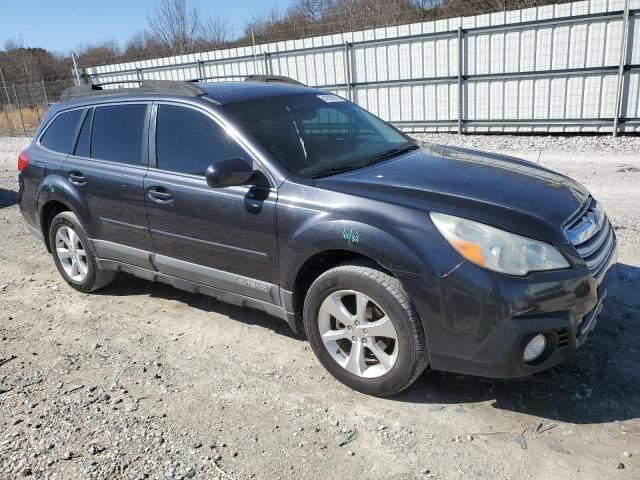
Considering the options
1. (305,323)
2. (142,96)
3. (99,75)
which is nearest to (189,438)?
(305,323)

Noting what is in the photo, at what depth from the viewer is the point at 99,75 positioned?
21781 mm

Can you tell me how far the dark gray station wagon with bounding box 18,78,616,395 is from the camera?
2.69 metres

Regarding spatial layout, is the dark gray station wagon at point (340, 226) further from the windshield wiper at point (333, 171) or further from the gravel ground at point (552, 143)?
the gravel ground at point (552, 143)

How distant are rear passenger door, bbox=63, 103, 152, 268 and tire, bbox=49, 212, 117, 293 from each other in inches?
7.3

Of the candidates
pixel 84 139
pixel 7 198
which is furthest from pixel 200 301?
pixel 7 198

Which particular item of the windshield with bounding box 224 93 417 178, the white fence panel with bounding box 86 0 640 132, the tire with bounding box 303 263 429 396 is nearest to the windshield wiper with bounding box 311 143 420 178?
the windshield with bounding box 224 93 417 178

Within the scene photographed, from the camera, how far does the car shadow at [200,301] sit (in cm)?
417

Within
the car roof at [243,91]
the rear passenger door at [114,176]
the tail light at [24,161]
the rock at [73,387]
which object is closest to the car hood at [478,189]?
the car roof at [243,91]

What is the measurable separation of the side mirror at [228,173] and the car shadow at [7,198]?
7.44 m

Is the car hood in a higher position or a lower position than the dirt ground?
higher

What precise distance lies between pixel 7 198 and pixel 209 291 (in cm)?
764

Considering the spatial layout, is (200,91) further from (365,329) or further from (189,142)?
(365,329)

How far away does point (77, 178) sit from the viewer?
461 cm

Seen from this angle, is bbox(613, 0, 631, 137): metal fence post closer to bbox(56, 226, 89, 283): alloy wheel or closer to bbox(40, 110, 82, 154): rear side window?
bbox(40, 110, 82, 154): rear side window
